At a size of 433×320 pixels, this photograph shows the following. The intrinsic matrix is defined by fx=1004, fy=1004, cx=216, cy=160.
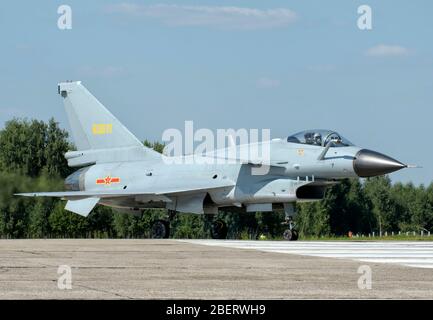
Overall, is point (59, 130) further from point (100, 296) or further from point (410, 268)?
point (100, 296)

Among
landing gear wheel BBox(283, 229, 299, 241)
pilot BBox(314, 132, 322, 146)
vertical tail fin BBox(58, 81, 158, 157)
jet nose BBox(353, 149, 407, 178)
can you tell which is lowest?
landing gear wheel BBox(283, 229, 299, 241)

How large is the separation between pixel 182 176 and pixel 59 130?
19.4 meters

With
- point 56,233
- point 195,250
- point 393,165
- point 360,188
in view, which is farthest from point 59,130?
point 360,188

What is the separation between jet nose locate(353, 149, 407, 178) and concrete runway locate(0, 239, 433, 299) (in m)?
5.58

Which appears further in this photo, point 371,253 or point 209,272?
point 371,253

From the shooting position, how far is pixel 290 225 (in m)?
27.9

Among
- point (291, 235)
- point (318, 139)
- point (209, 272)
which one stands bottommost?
point (209, 272)

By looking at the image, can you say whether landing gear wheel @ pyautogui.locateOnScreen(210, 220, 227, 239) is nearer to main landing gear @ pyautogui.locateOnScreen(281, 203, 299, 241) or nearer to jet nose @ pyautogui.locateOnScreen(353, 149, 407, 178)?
main landing gear @ pyautogui.locateOnScreen(281, 203, 299, 241)

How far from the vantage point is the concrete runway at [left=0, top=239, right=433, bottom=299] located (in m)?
11.6

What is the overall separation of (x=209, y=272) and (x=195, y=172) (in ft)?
52.7

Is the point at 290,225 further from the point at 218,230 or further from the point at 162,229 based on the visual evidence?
the point at 162,229

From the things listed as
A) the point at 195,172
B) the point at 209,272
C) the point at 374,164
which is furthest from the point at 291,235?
the point at 209,272

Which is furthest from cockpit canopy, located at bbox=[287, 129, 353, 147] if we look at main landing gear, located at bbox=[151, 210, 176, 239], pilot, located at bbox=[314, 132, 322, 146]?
main landing gear, located at bbox=[151, 210, 176, 239]

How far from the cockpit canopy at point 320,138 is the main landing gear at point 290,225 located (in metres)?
1.92
